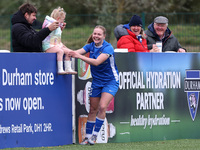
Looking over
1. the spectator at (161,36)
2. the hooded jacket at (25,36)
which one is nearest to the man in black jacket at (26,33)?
the hooded jacket at (25,36)

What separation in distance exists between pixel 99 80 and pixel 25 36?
1322 mm

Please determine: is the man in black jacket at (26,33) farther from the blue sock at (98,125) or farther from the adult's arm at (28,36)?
the blue sock at (98,125)

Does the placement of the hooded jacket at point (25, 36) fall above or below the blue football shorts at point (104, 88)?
above

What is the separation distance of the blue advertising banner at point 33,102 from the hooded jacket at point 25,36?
0.72 ft

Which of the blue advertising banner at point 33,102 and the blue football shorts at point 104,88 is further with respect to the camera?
the blue football shorts at point 104,88

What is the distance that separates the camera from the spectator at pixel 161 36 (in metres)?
10.3

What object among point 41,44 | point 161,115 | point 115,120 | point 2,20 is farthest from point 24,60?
point 2,20

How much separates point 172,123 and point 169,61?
108 cm

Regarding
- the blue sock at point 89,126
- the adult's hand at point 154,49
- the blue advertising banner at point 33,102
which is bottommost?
the blue sock at point 89,126

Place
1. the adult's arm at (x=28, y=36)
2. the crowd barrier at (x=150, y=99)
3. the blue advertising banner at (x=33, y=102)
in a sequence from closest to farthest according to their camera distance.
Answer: the blue advertising banner at (x=33, y=102) → the adult's arm at (x=28, y=36) → the crowd barrier at (x=150, y=99)

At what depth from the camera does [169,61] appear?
32.1 feet

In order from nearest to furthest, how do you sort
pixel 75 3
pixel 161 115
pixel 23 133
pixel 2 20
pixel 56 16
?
1. pixel 23 133
2. pixel 56 16
3. pixel 161 115
4. pixel 2 20
5. pixel 75 3

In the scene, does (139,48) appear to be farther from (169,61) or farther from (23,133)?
(23,133)

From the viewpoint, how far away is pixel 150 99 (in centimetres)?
961
